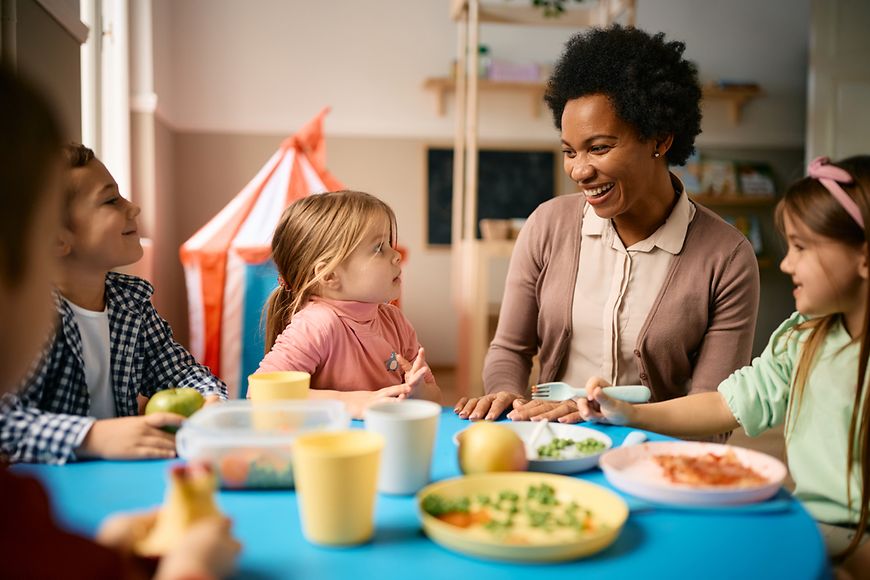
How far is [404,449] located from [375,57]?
A: 460 cm

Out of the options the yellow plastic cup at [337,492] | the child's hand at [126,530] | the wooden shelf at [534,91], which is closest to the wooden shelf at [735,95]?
the wooden shelf at [534,91]

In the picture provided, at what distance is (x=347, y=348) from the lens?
4.93 feet

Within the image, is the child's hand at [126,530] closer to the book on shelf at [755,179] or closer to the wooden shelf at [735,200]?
the wooden shelf at [735,200]

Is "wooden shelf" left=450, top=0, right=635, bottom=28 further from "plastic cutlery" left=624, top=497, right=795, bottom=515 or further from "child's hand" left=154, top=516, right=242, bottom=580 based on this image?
"child's hand" left=154, top=516, right=242, bottom=580

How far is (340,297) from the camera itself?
1.59 meters

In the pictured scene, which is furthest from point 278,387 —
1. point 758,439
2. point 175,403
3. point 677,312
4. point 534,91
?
point 534,91

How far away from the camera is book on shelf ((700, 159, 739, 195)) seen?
Answer: 211 inches

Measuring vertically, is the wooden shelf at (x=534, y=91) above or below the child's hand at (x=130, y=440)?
above

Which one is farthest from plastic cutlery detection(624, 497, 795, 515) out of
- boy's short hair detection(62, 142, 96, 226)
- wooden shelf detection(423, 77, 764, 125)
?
wooden shelf detection(423, 77, 764, 125)

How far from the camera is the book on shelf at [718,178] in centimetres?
536

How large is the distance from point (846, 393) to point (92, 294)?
4.02 feet

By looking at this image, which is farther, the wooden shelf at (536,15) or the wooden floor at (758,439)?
the wooden shelf at (536,15)

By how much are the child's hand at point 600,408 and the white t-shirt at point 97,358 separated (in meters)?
0.77

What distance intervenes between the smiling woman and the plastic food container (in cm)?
76
